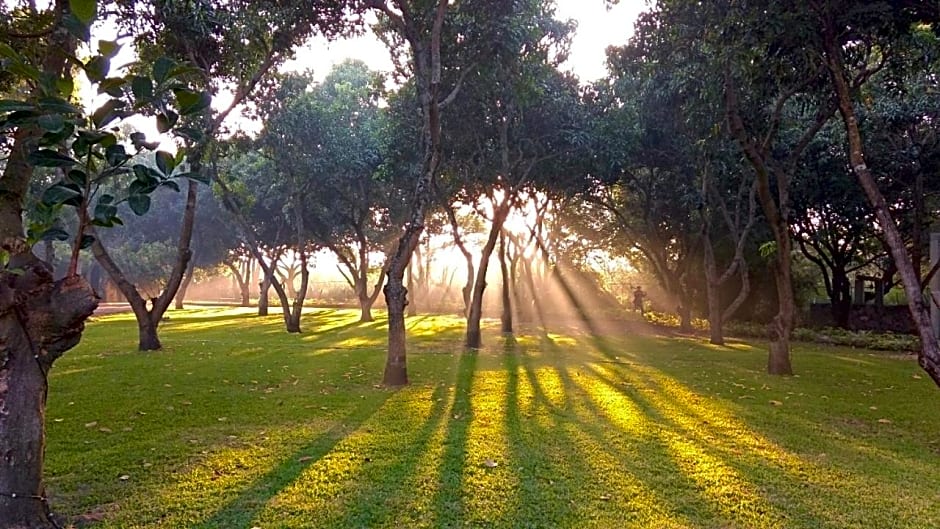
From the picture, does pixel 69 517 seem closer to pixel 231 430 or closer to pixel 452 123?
pixel 231 430

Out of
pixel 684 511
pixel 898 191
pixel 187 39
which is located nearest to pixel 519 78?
pixel 187 39

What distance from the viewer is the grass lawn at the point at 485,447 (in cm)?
359

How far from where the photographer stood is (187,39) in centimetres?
959

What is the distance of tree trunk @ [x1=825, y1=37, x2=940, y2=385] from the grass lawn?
894 mm

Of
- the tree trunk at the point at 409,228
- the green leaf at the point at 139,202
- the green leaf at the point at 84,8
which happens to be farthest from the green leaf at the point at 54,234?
the tree trunk at the point at 409,228

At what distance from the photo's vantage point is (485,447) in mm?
4953

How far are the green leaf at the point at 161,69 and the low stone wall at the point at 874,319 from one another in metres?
22.9

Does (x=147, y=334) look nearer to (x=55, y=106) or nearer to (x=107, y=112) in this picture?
(x=107, y=112)

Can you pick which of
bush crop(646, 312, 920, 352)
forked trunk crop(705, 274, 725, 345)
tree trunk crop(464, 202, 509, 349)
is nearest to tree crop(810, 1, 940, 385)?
bush crop(646, 312, 920, 352)

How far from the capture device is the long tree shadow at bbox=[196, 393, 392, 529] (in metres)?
3.39

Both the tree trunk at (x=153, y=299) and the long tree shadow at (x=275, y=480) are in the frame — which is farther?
the tree trunk at (x=153, y=299)

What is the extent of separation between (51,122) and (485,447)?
386 cm

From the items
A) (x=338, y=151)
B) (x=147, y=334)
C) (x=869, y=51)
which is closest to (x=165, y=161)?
(x=869, y=51)

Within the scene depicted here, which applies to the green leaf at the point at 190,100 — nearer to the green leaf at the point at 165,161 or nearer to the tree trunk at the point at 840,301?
the green leaf at the point at 165,161
